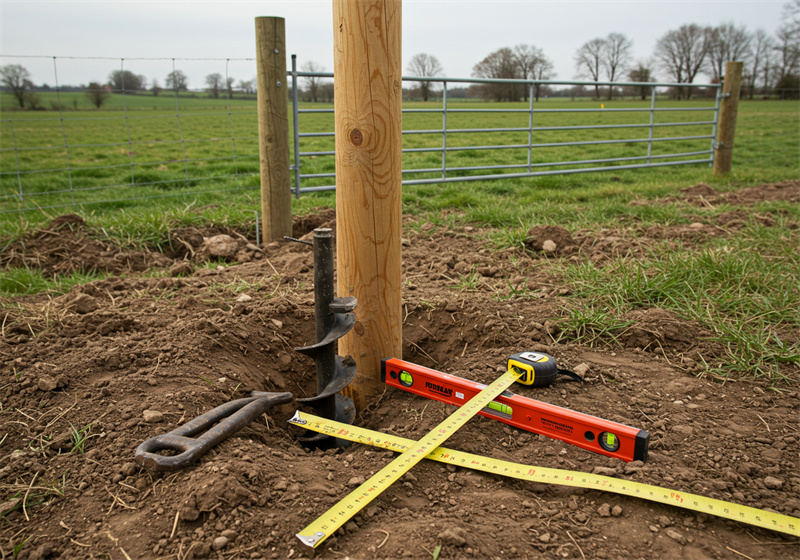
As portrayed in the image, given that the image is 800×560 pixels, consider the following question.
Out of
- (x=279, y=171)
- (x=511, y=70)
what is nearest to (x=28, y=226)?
(x=279, y=171)

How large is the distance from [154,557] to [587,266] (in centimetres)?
322

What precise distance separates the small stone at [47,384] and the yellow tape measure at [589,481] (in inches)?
44.7

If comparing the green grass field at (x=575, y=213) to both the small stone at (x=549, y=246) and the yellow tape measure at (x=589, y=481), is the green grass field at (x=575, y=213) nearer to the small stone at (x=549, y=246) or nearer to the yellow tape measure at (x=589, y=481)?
the small stone at (x=549, y=246)

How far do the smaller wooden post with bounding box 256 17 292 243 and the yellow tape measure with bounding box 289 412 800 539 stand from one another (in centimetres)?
289

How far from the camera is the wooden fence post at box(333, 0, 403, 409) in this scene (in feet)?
7.27

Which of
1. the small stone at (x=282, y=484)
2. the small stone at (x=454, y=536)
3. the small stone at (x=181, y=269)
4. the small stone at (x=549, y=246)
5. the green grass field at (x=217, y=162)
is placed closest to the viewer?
the small stone at (x=454, y=536)

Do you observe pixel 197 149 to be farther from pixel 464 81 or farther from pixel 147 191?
pixel 464 81

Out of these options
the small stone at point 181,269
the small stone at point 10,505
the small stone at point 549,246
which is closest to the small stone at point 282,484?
the small stone at point 10,505

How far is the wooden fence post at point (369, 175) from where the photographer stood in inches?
87.2

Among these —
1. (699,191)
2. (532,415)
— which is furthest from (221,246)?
(699,191)

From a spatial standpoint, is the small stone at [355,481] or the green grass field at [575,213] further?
the green grass field at [575,213]

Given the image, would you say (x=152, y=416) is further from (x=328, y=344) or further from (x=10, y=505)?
(x=328, y=344)

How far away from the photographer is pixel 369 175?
233 centimetres

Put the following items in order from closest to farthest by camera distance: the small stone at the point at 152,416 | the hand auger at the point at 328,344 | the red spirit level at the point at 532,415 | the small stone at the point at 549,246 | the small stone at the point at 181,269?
the red spirit level at the point at 532,415 → the small stone at the point at 152,416 → the hand auger at the point at 328,344 → the small stone at the point at 181,269 → the small stone at the point at 549,246
